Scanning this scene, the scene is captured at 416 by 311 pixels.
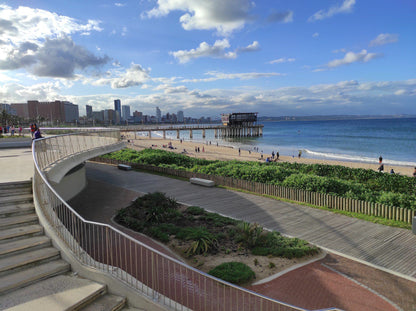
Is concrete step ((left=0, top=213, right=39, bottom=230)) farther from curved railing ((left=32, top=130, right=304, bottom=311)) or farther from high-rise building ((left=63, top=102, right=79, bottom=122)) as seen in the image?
high-rise building ((left=63, top=102, right=79, bottom=122))

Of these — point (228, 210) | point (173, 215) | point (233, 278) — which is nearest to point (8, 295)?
point (233, 278)

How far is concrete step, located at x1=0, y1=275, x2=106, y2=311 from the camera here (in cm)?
453

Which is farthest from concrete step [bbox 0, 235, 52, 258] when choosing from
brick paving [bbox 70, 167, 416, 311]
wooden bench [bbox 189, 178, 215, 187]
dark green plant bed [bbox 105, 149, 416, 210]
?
dark green plant bed [bbox 105, 149, 416, 210]

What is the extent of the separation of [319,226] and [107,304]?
9.05m

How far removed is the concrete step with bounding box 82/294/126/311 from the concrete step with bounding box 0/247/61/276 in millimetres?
1552

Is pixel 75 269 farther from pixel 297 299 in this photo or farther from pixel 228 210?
pixel 228 210

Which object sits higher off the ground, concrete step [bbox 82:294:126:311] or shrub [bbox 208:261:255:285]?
concrete step [bbox 82:294:126:311]

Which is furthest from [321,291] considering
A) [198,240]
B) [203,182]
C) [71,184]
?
Answer: [71,184]

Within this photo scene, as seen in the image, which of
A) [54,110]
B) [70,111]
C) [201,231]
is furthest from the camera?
[70,111]

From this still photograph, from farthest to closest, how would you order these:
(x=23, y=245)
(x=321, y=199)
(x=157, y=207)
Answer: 1. (x=321, y=199)
2. (x=157, y=207)
3. (x=23, y=245)

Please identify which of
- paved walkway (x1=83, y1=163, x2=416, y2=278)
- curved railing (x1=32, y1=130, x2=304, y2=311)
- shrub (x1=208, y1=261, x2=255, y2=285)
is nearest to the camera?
curved railing (x1=32, y1=130, x2=304, y2=311)

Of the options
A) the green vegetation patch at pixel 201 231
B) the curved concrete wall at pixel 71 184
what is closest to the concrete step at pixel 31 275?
the green vegetation patch at pixel 201 231

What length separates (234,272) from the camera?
743 centimetres

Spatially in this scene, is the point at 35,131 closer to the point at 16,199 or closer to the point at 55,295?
the point at 16,199
